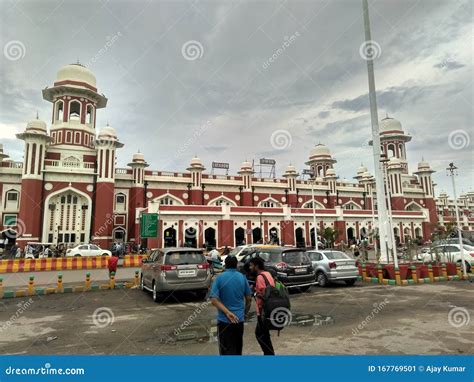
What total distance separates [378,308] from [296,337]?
3.31 metres

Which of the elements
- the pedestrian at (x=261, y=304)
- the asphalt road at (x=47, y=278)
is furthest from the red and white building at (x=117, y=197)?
the pedestrian at (x=261, y=304)

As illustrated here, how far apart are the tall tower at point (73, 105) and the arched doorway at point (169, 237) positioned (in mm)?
13116

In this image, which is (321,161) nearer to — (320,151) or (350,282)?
(320,151)

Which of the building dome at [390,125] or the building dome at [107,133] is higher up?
the building dome at [390,125]

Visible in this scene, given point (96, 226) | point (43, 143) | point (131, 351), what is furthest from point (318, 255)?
point (43, 143)

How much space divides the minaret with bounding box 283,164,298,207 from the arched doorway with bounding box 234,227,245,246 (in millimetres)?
11100

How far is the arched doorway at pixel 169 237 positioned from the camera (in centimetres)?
2987

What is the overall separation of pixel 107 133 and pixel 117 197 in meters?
6.76

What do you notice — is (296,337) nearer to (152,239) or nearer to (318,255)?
(318,255)

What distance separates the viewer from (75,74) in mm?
34781

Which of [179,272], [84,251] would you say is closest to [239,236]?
[84,251]

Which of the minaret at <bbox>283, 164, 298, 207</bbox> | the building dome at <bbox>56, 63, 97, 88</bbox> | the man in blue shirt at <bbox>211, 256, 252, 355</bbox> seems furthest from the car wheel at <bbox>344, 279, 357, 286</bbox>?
the building dome at <bbox>56, 63, 97, 88</bbox>

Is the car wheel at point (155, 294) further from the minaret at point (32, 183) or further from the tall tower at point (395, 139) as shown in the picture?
the tall tower at point (395, 139)

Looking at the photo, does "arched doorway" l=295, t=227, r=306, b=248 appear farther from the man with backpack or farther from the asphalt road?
the man with backpack
